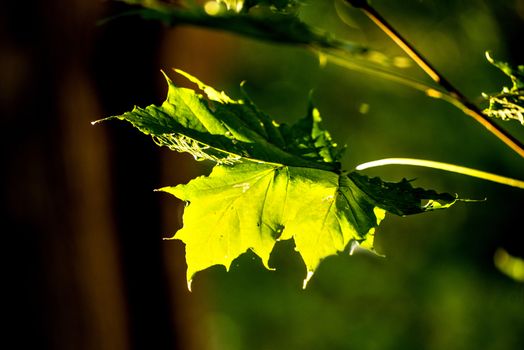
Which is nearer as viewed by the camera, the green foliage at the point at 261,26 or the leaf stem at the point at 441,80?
the green foliage at the point at 261,26

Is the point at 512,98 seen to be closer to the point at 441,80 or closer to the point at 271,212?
the point at 441,80

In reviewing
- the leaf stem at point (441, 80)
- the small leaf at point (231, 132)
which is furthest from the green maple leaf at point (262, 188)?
the leaf stem at point (441, 80)

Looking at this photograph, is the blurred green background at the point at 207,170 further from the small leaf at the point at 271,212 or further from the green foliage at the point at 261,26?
the green foliage at the point at 261,26

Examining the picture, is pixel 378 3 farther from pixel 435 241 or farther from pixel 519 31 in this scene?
pixel 435 241

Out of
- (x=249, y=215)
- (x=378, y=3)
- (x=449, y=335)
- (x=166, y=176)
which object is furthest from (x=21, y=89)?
(x=449, y=335)

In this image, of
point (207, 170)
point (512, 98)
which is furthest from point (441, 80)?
point (207, 170)
